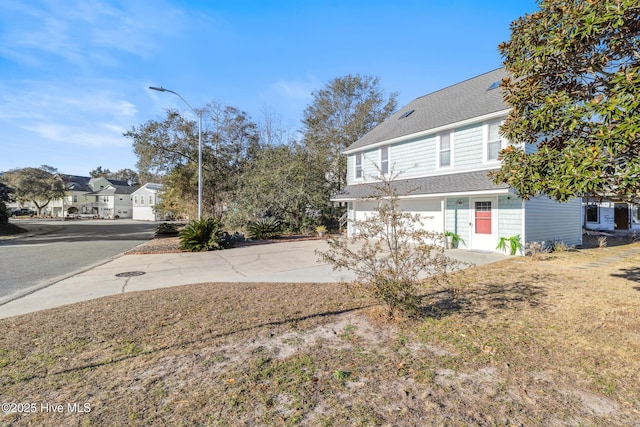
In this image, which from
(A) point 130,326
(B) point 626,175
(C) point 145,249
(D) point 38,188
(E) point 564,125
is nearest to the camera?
(B) point 626,175

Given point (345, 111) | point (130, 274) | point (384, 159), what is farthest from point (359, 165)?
point (130, 274)

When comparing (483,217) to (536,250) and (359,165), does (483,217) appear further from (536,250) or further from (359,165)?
(359,165)

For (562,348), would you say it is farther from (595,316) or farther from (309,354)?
(309,354)

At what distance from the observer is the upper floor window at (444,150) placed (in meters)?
13.2

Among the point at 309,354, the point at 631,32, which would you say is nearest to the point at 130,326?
the point at 309,354

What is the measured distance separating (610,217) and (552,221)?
12.8 metres

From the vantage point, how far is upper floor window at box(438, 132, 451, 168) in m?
13.2

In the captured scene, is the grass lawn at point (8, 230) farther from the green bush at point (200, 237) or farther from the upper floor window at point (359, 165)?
the upper floor window at point (359, 165)

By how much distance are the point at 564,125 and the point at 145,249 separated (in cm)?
1433

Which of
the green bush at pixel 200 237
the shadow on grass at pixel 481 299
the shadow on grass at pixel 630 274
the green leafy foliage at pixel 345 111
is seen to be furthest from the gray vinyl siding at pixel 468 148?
the green leafy foliage at pixel 345 111

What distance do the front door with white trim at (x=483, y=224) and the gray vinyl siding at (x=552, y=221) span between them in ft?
3.61

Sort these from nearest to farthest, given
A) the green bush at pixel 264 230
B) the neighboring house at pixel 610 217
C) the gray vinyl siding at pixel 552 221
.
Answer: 1. the gray vinyl siding at pixel 552 221
2. the green bush at pixel 264 230
3. the neighboring house at pixel 610 217

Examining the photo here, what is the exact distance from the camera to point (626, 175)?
11.0 ft

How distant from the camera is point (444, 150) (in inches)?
524
